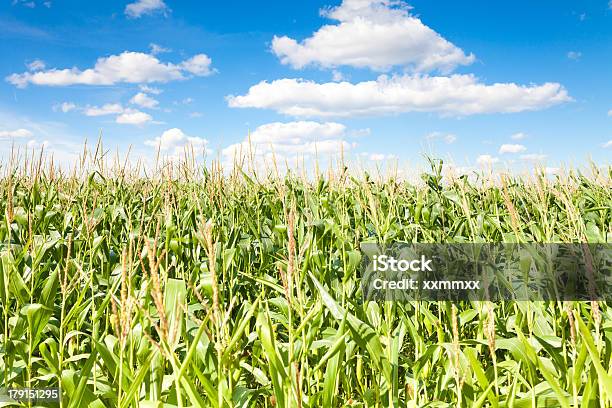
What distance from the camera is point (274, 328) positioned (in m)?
2.62

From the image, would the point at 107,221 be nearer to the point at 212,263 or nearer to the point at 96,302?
the point at 96,302

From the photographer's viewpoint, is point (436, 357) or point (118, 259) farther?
point (118, 259)

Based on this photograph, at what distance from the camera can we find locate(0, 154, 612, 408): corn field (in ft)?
5.00

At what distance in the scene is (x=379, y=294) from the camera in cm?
327

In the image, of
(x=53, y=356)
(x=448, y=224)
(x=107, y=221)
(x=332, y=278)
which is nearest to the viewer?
(x=53, y=356)

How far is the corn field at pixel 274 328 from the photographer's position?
1524 millimetres

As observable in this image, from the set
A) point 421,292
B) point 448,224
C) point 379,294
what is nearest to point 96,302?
point 379,294

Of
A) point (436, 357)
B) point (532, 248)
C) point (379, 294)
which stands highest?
point (532, 248)

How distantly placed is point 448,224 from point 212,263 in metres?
4.64

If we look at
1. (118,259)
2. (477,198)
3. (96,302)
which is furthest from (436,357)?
(477,198)

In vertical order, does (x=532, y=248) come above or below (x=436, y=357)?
above

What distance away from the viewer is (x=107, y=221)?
500 cm

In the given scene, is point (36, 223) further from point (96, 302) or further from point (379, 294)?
point (379, 294)

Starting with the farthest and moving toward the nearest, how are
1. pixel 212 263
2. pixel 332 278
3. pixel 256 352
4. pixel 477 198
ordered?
1. pixel 477 198
2. pixel 332 278
3. pixel 256 352
4. pixel 212 263
